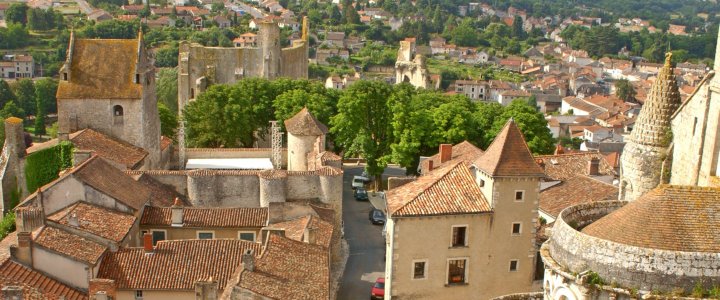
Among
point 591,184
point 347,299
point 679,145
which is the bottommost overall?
point 347,299

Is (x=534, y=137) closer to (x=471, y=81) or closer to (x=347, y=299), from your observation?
(x=347, y=299)

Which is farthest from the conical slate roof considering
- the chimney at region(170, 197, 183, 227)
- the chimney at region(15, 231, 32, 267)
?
the chimney at region(15, 231, 32, 267)

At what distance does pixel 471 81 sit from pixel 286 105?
11747 centimetres

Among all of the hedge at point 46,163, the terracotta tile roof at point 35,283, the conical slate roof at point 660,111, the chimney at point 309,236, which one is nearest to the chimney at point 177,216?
the chimney at point 309,236

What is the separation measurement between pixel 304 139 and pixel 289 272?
1998 centimetres

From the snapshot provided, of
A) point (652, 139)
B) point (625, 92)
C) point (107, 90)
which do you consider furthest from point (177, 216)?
point (625, 92)

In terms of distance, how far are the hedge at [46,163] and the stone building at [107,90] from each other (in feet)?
9.08

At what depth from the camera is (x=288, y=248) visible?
112 feet

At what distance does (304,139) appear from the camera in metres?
51.0

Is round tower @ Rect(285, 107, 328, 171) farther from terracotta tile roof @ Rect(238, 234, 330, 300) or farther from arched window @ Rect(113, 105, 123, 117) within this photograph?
terracotta tile roof @ Rect(238, 234, 330, 300)

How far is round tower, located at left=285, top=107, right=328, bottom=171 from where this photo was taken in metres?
50.6

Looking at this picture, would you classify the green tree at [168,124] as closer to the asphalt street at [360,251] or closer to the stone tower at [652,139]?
the asphalt street at [360,251]

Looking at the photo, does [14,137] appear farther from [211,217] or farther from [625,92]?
[625,92]

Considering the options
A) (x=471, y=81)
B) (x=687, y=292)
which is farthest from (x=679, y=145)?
(x=471, y=81)
